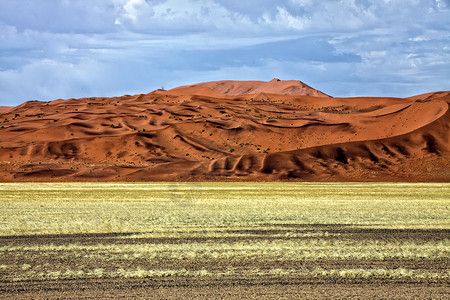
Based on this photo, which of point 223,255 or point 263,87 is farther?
point 263,87

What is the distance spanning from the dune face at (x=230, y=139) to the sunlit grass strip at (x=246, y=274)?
2108 inches

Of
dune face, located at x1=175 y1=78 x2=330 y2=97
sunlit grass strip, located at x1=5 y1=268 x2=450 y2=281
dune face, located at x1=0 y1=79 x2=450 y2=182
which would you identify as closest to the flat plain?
sunlit grass strip, located at x1=5 y1=268 x2=450 y2=281

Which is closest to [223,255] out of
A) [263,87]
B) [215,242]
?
[215,242]

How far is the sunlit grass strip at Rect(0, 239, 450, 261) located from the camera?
1423cm

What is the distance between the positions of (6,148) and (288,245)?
74876 millimetres

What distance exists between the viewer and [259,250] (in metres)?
15.0

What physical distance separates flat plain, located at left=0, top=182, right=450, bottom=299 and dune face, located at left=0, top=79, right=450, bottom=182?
1722 inches

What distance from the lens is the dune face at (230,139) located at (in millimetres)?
69125

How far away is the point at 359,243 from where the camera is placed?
54.2 feet

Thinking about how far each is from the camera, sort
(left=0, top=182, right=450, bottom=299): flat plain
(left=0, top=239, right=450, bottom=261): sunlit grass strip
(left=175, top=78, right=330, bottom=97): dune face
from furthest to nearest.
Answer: (left=175, top=78, right=330, bottom=97): dune face → (left=0, top=239, right=450, bottom=261): sunlit grass strip → (left=0, top=182, right=450, bottom=299): flat plain

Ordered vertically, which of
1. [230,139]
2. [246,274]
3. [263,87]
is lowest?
[246,274]

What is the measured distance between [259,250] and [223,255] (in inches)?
48.1

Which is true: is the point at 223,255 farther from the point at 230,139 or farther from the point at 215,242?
the point at 230,139

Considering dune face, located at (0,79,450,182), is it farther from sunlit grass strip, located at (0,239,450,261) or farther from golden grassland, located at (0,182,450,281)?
sunlit grass strip, located at (0,239,450,261)
